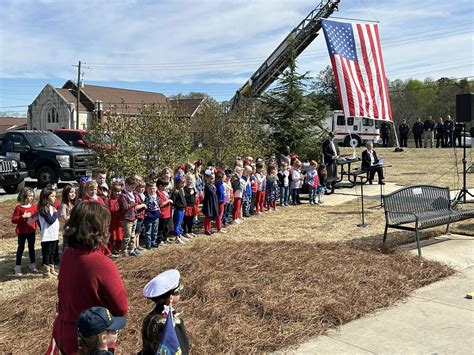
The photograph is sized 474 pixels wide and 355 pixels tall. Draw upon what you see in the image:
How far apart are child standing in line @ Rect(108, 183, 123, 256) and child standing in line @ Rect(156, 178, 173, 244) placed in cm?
79

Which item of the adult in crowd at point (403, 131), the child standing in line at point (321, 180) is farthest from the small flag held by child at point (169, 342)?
the adult in crowd at point (403, 131)

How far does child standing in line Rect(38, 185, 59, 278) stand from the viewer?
6.89m

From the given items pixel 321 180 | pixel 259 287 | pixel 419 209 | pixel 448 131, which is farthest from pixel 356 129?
pixel 259 287

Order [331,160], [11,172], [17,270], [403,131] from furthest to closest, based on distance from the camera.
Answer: [403,131], [11,172], [331,160], [17,270]

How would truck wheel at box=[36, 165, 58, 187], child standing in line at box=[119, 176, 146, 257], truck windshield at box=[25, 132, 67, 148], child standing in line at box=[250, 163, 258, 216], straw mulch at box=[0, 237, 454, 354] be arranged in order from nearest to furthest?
straw mulch at box=[0, 237, 454, 354] < child standing in line at box=[119, 176, 146, 257] < child standing in line at box=[250, 163, 258, 216] < truck wheel at box=[36, 165, 58, 187] < truck windshield at box=[25, 132, 67, 148]

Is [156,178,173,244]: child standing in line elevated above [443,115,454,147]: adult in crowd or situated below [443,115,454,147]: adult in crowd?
below

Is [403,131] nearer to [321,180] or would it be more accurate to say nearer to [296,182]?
[321,180]

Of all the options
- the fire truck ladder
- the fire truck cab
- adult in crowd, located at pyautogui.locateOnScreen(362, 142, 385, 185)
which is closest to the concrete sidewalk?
adult in crowd, located at pyautogui.locateOnScreen(362, 142, 385, 185)

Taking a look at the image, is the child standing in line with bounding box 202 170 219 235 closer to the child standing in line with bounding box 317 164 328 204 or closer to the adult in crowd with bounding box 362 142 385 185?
the child standing in line with bounding box 317 164 328 204

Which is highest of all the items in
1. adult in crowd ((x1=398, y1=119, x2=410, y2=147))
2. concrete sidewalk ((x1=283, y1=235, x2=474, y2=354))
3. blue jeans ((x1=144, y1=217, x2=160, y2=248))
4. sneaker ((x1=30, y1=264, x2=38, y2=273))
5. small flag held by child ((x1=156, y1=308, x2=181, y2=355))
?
adult in crowd ((x1=398, y1=119, x2=410, y2=147))

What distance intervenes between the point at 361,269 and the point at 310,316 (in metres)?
1.65

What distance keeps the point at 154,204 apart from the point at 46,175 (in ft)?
34.0

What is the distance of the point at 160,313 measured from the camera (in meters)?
2.78

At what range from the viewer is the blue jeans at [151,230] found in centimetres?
824
